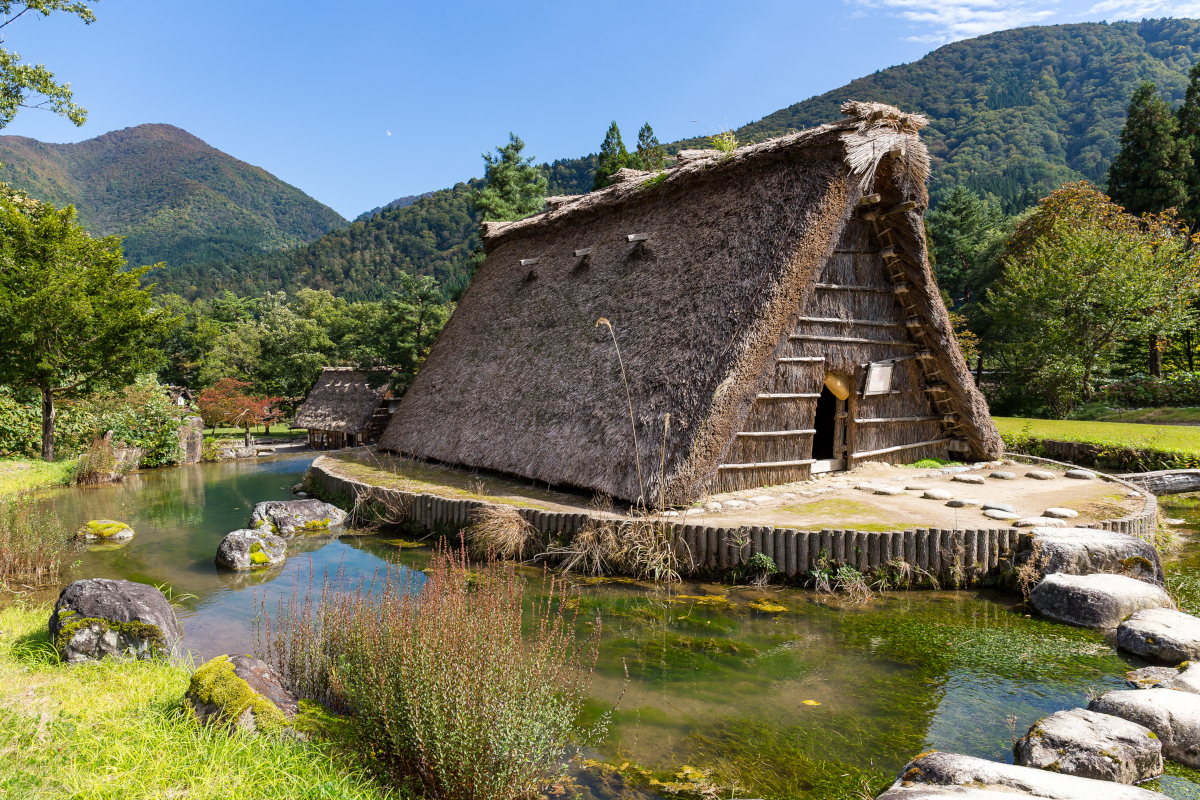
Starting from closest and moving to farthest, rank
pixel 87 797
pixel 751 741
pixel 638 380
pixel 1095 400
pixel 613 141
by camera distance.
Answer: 1. pixel 87 797
2. pixel 751 741
3. pixel 638 380
4. pixel 1095 400
5. pixel 613 141

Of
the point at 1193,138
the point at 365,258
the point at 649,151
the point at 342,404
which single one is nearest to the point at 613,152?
the point at 649,151

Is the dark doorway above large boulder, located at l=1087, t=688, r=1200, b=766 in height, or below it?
above

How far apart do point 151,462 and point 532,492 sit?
580 inches

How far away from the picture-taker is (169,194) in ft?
375

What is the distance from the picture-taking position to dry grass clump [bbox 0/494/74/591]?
23.8 ft

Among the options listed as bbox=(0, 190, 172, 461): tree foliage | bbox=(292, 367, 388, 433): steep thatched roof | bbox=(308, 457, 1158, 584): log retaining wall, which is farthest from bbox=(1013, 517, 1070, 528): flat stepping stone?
bbox=(292, 367, 388, 433): steep thatched roof

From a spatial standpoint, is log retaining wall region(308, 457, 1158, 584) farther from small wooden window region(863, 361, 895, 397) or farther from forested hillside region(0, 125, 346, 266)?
forested hillside region(0, 125, 346, 266)

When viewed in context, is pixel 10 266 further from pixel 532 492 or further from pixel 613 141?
pixel 613 141

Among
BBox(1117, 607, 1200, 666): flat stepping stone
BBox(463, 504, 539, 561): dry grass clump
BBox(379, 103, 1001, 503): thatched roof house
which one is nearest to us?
BBox(1117, 607, 1200, 666): flat stepping stone

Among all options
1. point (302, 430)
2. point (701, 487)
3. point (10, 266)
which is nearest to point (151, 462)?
point (10, 266)

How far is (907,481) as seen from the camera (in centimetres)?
→ 1062

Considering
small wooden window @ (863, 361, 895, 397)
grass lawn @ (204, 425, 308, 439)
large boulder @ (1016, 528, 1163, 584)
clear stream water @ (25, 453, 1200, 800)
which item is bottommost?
grass lawn @ (204, 425, 308, 439)

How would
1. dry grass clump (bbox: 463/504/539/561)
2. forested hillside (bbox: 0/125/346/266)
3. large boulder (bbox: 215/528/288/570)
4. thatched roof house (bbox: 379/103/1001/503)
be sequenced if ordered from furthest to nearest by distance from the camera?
1. forested hillside (bbox: 0/125/346/266)
2. large boulder (bbox: 215/528/288/570)
3. thatched roof house (bbox: 379/103/1001/503)
4. dry grass clump (bbox: 463/504/539/561)

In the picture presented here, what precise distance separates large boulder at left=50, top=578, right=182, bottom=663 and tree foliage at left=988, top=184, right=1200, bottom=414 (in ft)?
80.0
